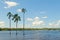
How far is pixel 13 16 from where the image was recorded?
70.1 meters

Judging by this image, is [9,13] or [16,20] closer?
[16,20]

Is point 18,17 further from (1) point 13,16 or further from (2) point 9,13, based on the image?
(2) point 9,13

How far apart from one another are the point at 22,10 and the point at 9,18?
589 cm

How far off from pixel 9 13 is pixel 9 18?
99.9 inches

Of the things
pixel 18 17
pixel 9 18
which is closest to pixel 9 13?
pixel 9 18

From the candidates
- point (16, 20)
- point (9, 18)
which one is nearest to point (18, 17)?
point (16, 20)

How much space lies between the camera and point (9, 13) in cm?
7581

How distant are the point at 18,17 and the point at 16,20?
4.29ft

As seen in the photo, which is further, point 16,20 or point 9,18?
point 9,18

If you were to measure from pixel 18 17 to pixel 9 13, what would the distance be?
8003mm

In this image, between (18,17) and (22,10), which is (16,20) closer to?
(18,17)

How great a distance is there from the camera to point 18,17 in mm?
69000

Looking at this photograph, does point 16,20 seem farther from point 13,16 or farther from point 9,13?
point 9,13

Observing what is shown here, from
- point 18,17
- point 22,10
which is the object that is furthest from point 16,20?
point 22,10
